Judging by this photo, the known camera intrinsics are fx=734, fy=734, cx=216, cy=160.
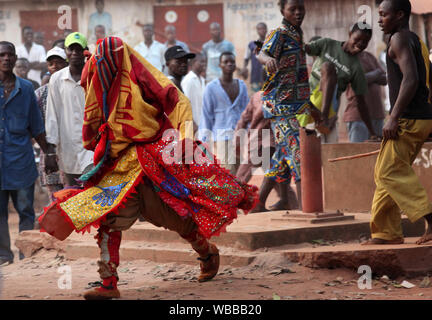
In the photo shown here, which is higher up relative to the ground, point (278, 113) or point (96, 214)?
point (278, 113)

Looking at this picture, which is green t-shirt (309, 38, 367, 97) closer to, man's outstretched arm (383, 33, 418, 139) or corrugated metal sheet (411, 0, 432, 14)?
man's outstretched arm (383, 33, 418, 139)

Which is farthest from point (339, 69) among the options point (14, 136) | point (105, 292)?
point (105, 292)

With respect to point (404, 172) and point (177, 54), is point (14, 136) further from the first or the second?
point (404, 172)

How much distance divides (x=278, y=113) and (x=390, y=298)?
2988 millimetres

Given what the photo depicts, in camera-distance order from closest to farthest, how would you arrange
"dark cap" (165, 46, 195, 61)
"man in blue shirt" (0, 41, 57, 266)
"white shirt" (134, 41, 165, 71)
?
"man in blue shirt" (0, 41, 57, 266)
"dark cap" (165, 46, 195, 61)
"white shirt" (134, 41, 165, 71)

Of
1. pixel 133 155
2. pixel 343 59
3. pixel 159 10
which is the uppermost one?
pixel 159 10

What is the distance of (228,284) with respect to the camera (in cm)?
547

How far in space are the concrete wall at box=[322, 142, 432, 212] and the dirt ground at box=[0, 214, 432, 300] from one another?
222 cm

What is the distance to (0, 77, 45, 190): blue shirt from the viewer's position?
7820 mm

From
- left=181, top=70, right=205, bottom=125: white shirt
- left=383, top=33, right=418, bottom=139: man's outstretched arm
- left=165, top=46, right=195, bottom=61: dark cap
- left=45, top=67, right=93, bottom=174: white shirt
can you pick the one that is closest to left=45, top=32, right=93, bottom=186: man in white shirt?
left=45, top=67, right=93, bottom=174: white shirt

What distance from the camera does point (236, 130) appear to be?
31.5 ft

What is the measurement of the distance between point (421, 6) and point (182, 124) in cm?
1049
